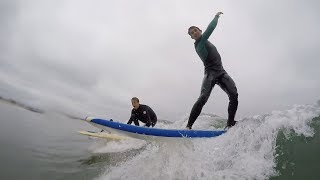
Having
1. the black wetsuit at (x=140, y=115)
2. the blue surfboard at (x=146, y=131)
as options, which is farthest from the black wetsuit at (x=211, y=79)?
the black wetsuit at (x=140, y=115)

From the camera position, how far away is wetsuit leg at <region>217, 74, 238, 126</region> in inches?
229

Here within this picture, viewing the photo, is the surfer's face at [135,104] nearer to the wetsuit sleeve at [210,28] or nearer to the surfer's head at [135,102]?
the surfer's head at [135,102]

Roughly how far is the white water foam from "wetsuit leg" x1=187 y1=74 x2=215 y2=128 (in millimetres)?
499

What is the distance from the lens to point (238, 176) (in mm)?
4523

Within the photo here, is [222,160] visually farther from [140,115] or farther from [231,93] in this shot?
[140,115]

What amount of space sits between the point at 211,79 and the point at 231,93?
48 cm

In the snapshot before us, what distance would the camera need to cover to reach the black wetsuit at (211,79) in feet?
19.1

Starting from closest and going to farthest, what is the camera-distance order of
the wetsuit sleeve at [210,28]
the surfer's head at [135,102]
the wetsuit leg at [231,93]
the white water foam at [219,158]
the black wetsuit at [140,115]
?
the white water foam at [219,158], the wetsuit sleeve at [210,28], the wetsuit leg at [231,93], the surfer's head at [135,102], the black wetsuit at [140,115]

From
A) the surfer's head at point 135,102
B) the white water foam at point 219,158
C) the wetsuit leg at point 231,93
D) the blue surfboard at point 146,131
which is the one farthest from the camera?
the surfer's head at point 135,102

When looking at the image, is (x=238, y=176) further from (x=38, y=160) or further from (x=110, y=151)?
(x=110, y=151)

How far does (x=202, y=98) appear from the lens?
5.86 metres

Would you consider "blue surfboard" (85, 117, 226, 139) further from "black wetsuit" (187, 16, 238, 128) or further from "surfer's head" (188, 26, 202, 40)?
"surfer's head" (188, 26, 202, 40)

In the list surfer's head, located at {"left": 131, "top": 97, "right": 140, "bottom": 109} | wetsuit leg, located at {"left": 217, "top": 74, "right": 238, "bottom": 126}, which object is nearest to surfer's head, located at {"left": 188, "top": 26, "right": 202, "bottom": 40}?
wetsuit leg, located at {"left": 217, "top": 74, "right": 238, "bottom": 126}

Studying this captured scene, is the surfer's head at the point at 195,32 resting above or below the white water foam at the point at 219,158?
above
